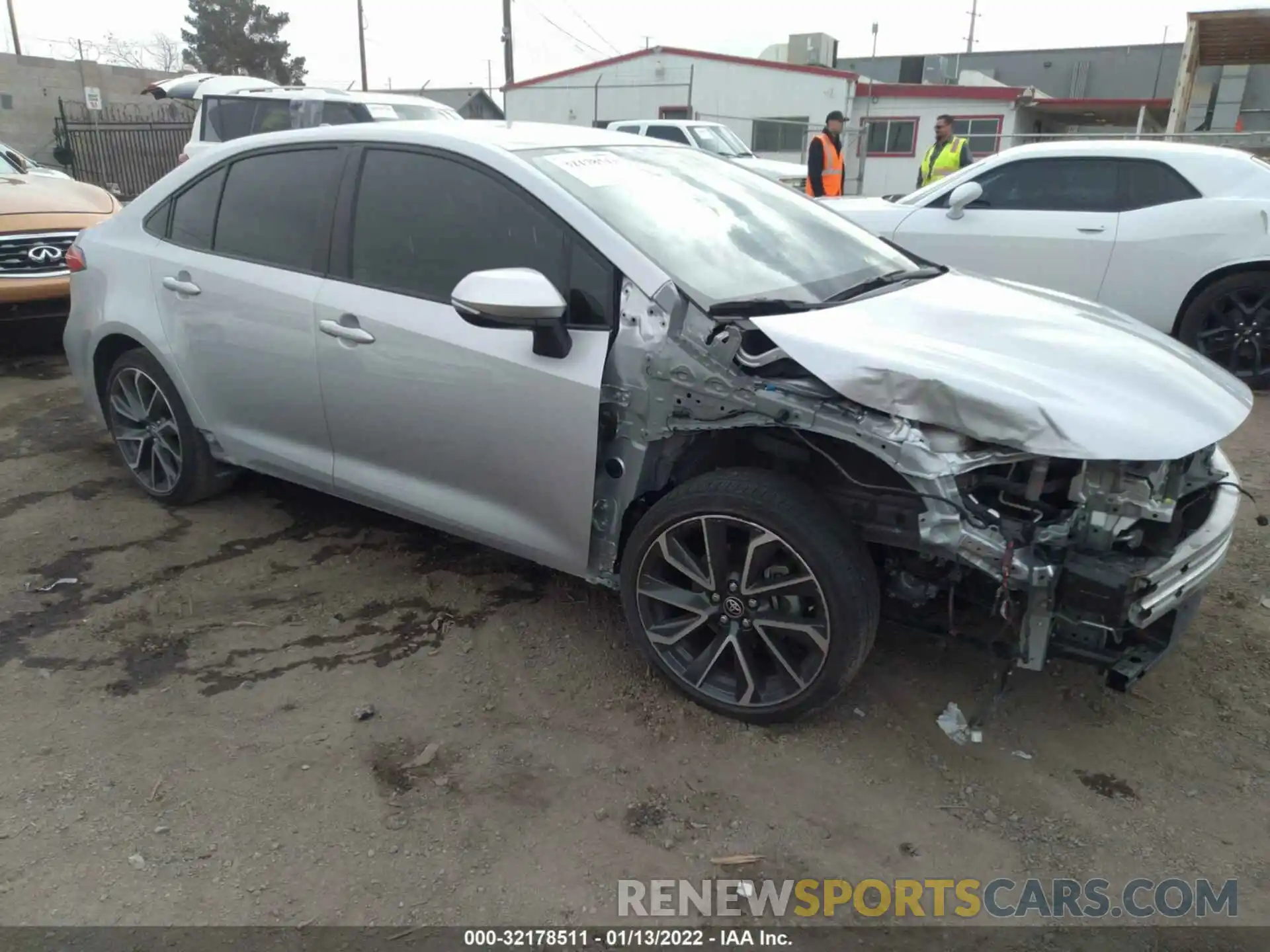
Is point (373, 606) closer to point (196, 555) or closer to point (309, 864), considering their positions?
point (196, 555)

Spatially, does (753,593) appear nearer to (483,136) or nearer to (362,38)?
(483,136)

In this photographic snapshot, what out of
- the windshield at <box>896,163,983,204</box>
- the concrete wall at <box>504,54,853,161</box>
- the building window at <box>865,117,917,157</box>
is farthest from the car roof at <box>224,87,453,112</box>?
the building window at <box>865,117,917,157</box>

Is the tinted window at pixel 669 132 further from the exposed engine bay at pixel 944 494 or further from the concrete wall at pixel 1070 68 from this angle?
the concrete wall at pixel 1070 68

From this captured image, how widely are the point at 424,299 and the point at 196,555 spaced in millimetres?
1735

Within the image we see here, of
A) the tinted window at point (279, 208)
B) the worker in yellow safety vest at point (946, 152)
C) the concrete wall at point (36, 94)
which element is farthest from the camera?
the concrete wall at point (36, 94)

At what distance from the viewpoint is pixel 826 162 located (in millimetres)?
10047

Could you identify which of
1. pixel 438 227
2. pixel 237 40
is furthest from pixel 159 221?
pixel 237 40

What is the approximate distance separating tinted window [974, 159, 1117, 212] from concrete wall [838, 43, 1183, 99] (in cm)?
4024

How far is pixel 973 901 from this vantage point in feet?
7.59

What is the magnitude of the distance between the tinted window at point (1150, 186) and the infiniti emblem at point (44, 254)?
25.3 feet

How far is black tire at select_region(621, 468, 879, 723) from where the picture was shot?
2.64m

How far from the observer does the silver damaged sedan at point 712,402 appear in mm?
2482

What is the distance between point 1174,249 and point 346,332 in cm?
560

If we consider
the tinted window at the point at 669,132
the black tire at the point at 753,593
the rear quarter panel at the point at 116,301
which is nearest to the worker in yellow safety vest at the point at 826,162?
the tinted window at the point at 669,132
